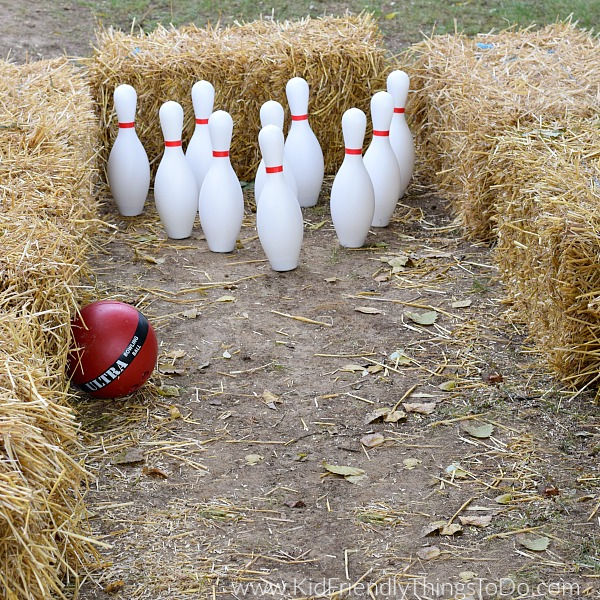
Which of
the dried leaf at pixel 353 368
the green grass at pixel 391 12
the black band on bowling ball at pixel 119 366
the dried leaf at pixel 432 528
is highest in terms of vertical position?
the green grass at pixel 391 12

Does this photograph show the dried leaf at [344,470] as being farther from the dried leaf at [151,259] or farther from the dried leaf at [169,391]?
the dried leaf at [151,259]

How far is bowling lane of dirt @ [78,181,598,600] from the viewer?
2670 millimetres

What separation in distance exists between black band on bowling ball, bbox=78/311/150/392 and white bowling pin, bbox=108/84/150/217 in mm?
2032

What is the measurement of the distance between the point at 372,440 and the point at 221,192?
1927 millimetres

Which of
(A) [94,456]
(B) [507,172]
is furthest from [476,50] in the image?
(A) [94,456]

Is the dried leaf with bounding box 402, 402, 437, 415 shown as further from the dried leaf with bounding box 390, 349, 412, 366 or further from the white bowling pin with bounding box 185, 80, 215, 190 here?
the white bowling pin with bounding box 185, 80, 215, 190

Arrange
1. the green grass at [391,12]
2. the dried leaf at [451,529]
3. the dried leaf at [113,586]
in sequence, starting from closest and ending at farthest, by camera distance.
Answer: the dried leaf at [113,586] < the dried leaf at [451,529] < the green grass at [391,12]

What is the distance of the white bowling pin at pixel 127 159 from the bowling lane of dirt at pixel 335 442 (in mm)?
633

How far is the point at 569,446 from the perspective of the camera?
3230 mm


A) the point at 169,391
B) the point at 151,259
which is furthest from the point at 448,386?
the point at 151,259

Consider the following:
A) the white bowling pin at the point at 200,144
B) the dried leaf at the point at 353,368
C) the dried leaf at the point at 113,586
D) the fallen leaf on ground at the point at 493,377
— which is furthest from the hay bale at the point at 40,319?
→ the fallen leaf on ground at the point at 493,377

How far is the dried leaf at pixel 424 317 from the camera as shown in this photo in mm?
4148

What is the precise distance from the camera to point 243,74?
5.56 m

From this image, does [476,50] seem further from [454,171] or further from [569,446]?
[569,446]
